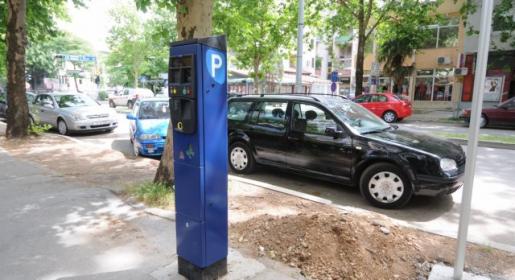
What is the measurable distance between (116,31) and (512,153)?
34.8 meters

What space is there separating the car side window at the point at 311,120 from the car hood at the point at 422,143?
0.66 metres

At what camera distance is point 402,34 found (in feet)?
63.7

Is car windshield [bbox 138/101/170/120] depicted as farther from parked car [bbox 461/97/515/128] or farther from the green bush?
the green bush

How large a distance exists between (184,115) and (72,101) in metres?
11.9

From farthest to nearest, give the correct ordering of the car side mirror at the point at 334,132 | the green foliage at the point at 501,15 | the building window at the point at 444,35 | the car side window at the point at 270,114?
the building window at the point at 444,35
the green foliage at the point at 501,15
the car side window at the point at 270,114
the car side mirror at the point at 334,132

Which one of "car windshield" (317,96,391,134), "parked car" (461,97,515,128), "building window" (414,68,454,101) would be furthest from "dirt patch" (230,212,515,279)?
"building window" (414,68,454,101)

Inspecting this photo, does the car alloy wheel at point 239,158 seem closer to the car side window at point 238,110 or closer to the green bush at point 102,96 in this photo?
the car side window at point 238,110

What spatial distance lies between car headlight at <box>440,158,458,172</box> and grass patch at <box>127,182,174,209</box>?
3.63m

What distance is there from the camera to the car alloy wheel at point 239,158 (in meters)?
6.65

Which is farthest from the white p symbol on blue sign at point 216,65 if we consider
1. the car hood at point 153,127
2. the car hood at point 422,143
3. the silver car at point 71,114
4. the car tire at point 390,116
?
the car tire at point 390,116

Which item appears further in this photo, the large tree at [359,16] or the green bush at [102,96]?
the green bush at [102,96]

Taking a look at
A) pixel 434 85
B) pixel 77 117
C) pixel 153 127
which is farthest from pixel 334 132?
pixel 434 85

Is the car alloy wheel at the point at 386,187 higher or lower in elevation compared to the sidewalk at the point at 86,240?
higher

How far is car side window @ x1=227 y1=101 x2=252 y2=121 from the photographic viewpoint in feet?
22.4
